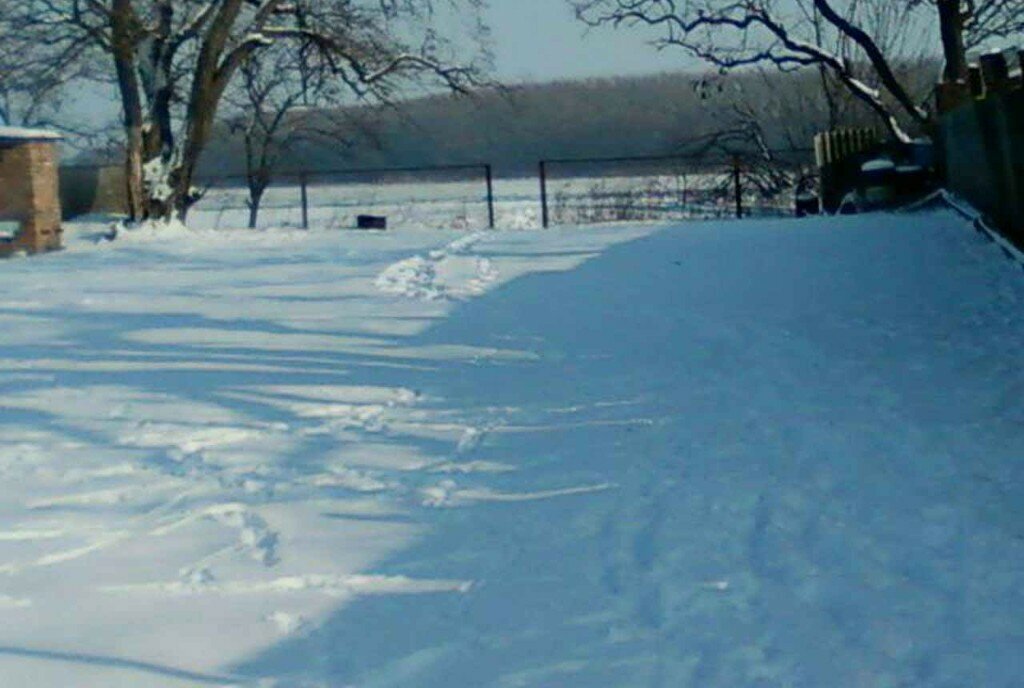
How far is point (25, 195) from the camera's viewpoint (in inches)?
657

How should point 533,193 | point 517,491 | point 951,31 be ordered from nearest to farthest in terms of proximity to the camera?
Result: point 517,491, point 951,31, point 533,193

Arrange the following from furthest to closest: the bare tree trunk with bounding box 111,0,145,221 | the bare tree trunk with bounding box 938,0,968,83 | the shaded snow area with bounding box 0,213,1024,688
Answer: the bare tree trunk with bounding box 938,0,968,83, the bare tree trunk with bounding box 111,0,145,221, the shaded snow area with bounding box 0,213,1024,688

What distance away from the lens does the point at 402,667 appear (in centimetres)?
363

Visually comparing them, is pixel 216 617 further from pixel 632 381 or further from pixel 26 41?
pixel 26 41

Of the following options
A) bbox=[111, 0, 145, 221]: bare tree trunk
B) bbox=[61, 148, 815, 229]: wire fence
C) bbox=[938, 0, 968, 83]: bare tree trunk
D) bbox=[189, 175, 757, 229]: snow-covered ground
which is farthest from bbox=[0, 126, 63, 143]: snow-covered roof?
bbox=[938, 0, 968, 83]: bare tree trunk

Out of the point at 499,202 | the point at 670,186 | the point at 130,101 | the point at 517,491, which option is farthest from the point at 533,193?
the point at 517,491

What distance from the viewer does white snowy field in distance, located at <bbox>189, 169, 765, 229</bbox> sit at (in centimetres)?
2722

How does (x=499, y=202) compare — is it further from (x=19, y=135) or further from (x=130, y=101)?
(x=19, y=135)

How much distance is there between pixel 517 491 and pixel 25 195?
42.9 ft

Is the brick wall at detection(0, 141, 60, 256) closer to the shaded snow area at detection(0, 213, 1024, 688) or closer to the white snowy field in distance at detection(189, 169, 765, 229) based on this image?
the shaded snow area at detection(0, 213, 1024, 688)

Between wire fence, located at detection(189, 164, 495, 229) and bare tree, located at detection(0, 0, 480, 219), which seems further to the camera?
wire fence, located at detection(189, 164, 495, 229)

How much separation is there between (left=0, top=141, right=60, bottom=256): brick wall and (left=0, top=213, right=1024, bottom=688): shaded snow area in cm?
660

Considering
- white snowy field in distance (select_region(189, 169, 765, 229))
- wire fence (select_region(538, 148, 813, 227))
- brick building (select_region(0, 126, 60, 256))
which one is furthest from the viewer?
white snowy field in distance (select_region(189, 169, 765, 229))

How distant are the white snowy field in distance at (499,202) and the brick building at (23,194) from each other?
7.90 metres
